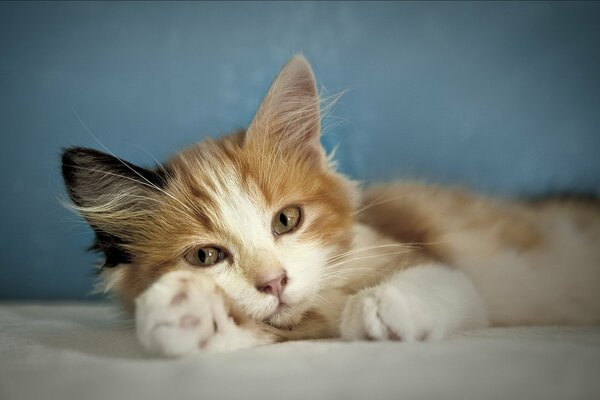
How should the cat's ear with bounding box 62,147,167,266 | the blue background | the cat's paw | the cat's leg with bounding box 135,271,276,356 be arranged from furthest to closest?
the blue background → the cat's ear with bounding box 62,147,167,266 → the cat's paw → the cat's leg with bounding box 135,271,276,356

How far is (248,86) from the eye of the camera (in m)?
2.36

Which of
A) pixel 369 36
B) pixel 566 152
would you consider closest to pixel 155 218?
pixel 369 36

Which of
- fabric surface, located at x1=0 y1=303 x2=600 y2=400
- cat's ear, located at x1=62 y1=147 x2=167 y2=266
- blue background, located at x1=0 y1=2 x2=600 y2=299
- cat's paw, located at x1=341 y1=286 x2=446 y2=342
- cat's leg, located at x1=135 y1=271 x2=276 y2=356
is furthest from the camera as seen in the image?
blue background, located at x1=0 y1=2 x2=600 y2=299

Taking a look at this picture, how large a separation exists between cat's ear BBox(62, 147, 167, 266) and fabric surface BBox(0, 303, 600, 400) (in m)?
0.34

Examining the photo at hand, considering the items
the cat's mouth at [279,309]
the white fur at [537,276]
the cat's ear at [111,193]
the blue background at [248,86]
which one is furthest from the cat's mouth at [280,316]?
the blue background at [248,86]

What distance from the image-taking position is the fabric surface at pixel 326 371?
2.89ft

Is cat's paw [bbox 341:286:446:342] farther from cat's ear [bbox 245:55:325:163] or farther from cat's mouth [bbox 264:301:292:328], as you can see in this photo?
cat's ear [bbox 245:55:325:163]

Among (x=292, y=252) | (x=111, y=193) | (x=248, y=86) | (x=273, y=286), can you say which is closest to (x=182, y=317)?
(x=273, y=286)

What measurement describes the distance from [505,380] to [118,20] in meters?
2.10

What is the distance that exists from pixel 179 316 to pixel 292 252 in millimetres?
388

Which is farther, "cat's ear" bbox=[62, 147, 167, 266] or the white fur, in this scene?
the white fur

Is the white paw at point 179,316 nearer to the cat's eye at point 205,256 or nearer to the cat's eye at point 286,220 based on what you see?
the cat's eye at point 205,256

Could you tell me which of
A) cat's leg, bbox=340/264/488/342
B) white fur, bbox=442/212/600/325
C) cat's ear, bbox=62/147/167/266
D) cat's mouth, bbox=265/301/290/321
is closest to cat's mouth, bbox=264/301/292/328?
cat's mouth, bbox=265/301/290/321

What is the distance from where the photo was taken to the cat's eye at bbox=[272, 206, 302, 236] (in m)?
1.42
